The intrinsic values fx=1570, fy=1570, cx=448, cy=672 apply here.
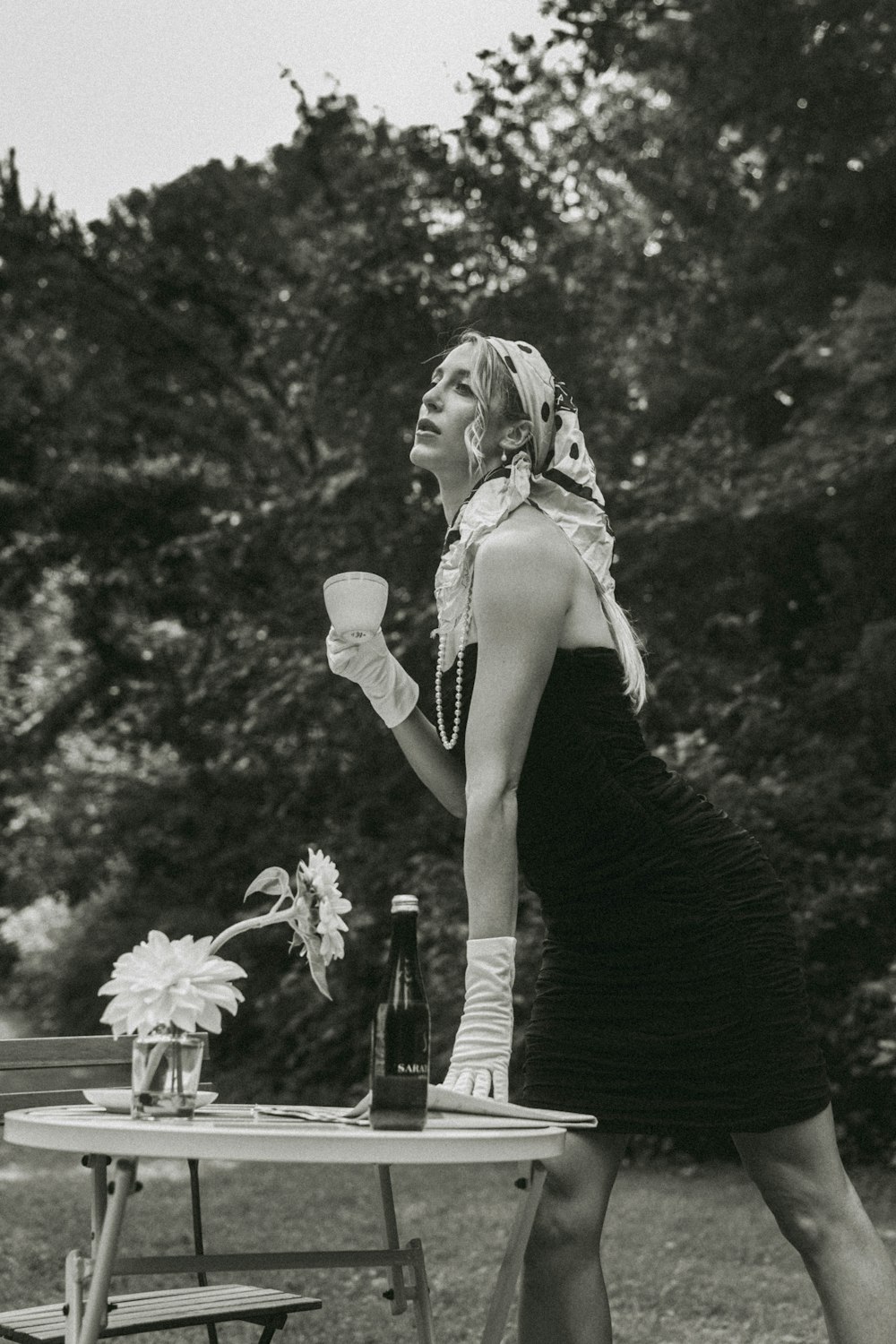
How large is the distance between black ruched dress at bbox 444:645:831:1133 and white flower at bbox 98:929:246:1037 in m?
0.54

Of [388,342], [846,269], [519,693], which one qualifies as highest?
[846,269]

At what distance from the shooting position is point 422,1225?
22.2 feet

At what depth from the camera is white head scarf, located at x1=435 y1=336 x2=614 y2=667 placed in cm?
233

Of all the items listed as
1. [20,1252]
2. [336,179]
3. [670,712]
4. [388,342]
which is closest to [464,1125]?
[20,1252]

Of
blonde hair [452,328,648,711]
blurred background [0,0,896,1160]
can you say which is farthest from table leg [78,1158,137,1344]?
blurred background [0,0,896,1160]

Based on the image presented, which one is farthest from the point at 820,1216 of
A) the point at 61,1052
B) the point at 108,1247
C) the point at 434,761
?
the point at 61,1052

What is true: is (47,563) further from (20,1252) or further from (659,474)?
(20,1252)

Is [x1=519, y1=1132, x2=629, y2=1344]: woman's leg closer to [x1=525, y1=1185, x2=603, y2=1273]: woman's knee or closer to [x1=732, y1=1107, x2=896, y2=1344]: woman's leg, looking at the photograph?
[x1=525, y1=1185, x2=603, y2=1273]: woman's knee

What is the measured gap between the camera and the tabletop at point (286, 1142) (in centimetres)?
163

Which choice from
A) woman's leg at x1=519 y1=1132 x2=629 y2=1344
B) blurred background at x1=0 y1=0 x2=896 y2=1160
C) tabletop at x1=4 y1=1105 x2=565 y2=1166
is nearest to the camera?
tabletop at x1=4 y1=1105 x2=565 y2=1166

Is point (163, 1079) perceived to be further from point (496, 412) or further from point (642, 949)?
point (496, 412)

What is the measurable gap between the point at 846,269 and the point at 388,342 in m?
2.62

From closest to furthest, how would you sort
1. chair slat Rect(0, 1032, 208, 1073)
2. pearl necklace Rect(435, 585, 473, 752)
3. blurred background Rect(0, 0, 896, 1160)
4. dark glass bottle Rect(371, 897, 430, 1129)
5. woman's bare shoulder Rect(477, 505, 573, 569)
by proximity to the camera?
dark glass bottle Rect(371, 897, 430, 1129)
woman's bare shoulder Rect(477, 505, 573, 569)
pearl necklace Rect(435, 585, 473, 752)
chair slat Rect(0, 1032, 208, 1073)
blurred background Rect(0, 0, 896, 1160)

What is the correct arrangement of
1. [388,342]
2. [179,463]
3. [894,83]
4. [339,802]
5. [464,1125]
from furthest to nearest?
[179,463], [339,802], [388,342], [894,83], [464,1125]
